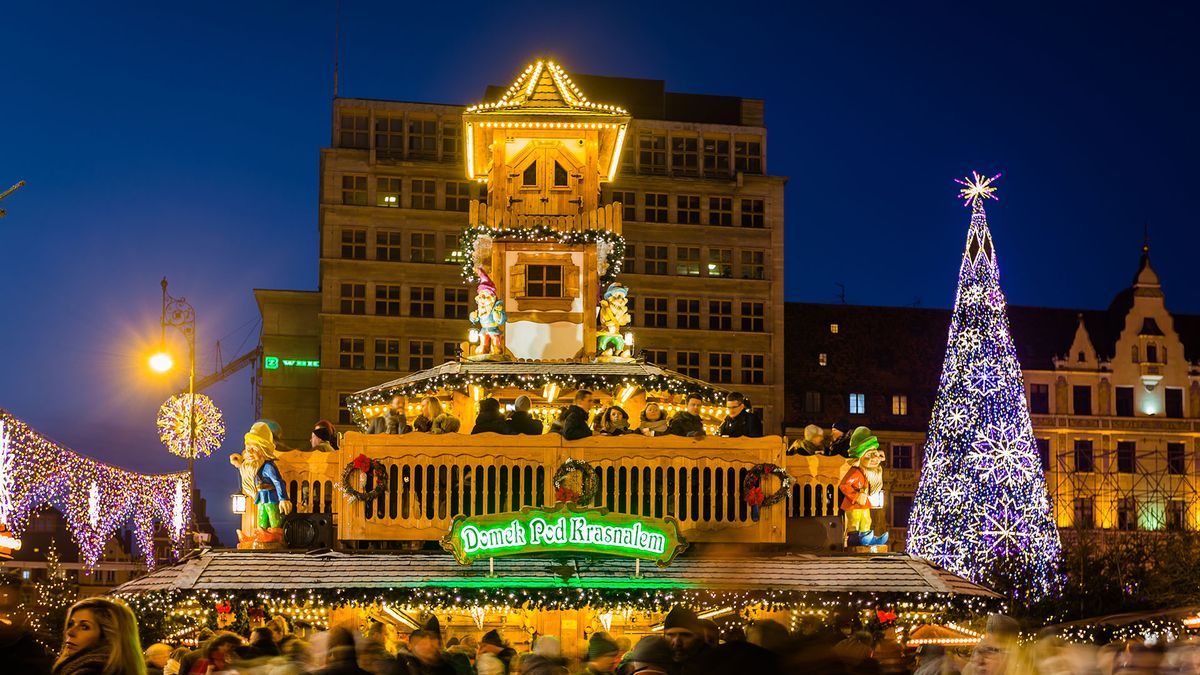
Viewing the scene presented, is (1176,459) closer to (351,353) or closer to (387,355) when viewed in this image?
(387,355)

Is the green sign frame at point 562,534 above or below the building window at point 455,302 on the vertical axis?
below

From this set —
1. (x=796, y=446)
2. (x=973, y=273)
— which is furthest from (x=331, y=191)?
(x=796, y=446)

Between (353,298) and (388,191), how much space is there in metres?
4.75

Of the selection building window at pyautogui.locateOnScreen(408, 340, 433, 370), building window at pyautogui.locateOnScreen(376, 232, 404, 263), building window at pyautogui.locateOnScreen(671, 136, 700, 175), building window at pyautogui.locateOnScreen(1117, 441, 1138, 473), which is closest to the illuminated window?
building window at pyautogui.locateOnScreen(376, 232, 404, 263)

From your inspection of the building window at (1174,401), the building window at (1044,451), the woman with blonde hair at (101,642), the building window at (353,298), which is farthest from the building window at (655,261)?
the woman with blonde hair at (101,642)

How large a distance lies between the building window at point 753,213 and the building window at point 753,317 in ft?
11.9

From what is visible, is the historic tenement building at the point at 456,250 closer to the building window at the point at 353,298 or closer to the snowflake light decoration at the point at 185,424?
the building window at the point at 353,298

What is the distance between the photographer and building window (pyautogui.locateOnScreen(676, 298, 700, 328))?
6856cm

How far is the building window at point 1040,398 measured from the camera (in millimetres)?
66812

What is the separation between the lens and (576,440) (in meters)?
21.5

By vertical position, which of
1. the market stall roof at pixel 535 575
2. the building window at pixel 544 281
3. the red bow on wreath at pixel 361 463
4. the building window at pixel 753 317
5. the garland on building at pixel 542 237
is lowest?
the market stall roof at pixel 535 575

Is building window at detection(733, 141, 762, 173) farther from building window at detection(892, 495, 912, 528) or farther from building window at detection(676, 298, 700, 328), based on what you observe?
building window at detection(892, 495, 912, 528)

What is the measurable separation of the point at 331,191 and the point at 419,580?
47.4m

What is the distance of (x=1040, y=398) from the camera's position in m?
67.1
